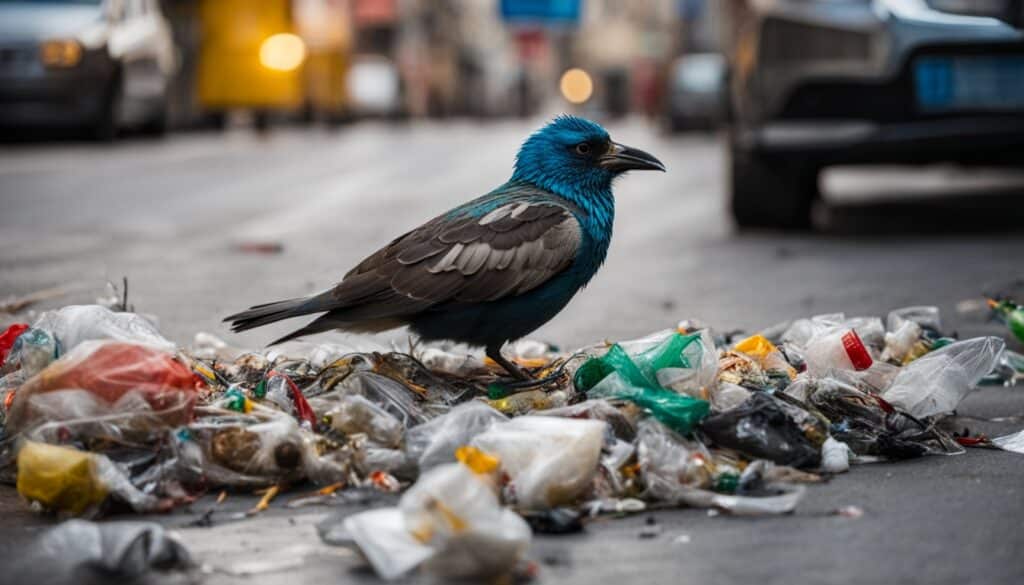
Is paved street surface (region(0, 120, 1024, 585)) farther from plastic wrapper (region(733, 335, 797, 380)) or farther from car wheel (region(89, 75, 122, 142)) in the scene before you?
plastic wrapper (region(733, 335, 797, 380))

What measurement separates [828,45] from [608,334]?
113 inches

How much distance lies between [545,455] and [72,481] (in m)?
0.98

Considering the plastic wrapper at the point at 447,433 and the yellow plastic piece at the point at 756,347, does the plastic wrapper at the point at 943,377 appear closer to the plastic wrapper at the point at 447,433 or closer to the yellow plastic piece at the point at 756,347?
the yellow plastic piece at the point at 756,347

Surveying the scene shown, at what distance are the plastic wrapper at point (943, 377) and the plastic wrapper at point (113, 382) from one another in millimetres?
1799

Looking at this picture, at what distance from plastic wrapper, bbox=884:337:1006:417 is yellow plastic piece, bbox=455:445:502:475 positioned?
1287mm

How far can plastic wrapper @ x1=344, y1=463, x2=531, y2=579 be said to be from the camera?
109 inches

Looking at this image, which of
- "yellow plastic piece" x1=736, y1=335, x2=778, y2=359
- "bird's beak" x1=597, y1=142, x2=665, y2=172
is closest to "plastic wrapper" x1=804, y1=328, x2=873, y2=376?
"yellow plastic piece" x1=736, y1=335, x2=778, y2=359

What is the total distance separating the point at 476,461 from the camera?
3227 millimetres

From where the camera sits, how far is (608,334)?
18.5 ft

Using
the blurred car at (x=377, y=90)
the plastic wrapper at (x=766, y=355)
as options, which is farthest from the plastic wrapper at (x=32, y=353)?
the blurred car at (x=377, y=90)

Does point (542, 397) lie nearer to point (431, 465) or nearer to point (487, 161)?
point (431, 465)

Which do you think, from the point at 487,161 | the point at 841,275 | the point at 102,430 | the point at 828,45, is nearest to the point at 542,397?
the point at 102,430

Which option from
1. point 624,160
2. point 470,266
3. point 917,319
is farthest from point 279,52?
point 470,266

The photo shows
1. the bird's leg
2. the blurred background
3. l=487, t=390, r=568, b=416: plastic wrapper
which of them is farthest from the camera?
the blurred background
